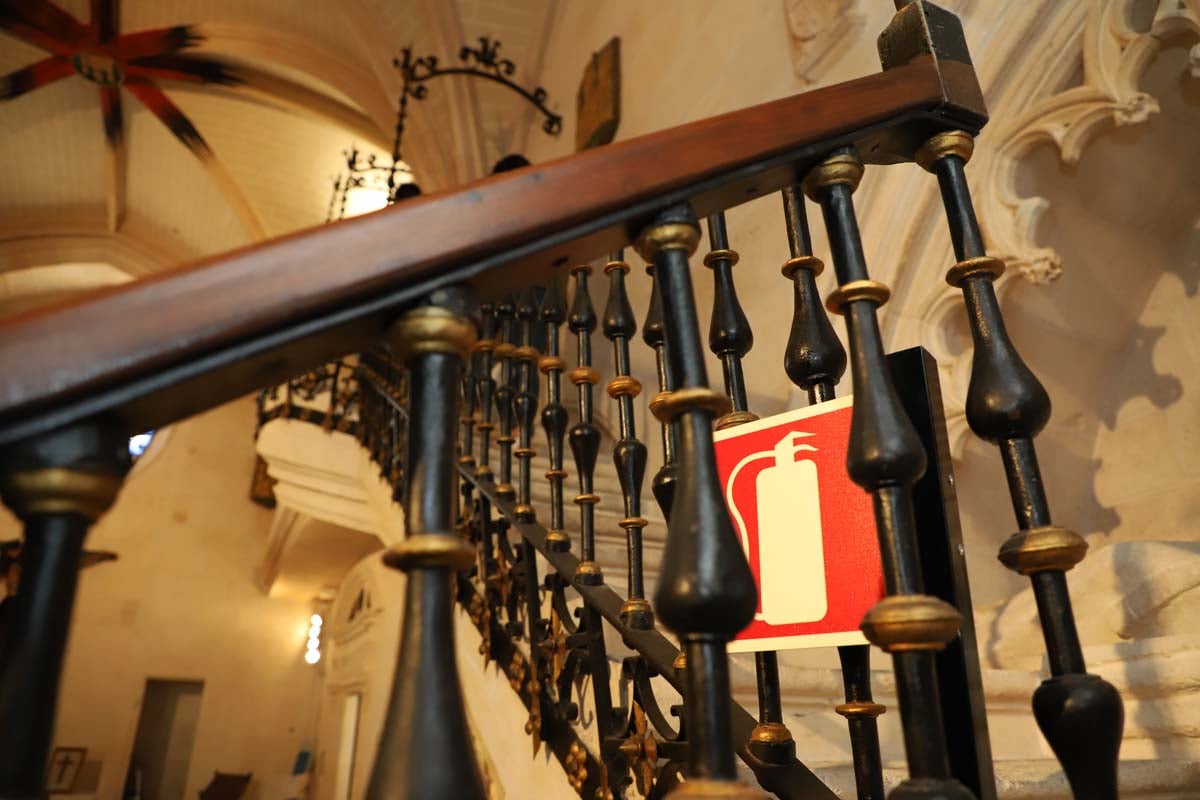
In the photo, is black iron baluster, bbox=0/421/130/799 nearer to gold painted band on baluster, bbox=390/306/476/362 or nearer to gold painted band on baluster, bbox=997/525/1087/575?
gold painted band on baluster, bbox=390/306/476/362

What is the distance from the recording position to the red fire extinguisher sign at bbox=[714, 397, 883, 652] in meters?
0.94

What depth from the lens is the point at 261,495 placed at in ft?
36.6

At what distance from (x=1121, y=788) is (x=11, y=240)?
12.2 meters

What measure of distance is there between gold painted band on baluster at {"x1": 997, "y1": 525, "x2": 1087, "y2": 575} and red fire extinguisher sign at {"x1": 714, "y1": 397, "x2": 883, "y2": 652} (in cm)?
14

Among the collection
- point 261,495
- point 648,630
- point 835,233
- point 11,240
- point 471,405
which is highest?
point 11,240

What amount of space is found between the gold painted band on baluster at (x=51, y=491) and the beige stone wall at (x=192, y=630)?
1053 centimetres

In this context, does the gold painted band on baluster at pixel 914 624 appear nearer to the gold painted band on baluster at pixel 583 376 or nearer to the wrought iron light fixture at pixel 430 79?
the gold painted band on baluster at pixel 583 376

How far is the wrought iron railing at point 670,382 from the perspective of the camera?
50 centimetres

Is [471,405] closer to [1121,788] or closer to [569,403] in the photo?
[1121,788]

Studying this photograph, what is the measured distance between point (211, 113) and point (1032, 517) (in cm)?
1017

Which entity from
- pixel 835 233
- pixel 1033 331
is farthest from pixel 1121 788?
pixel 1033 331

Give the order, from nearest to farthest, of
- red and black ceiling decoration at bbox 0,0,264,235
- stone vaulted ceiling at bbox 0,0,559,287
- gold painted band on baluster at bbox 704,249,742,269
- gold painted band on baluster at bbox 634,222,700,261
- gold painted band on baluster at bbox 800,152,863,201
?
gold painted band on baluster at bbox 634,222,700,261 < gold painted band on baluster at bbox 800,152,863,201 < gold painted band on baluster at bbox 704,249,742,269 < stone vaulted ceiling at bbox 0,0,559,287 < red and black ceiling decoration at bbox 0,0,264,235

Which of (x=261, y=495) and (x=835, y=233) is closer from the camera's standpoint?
(x=835, y=233)

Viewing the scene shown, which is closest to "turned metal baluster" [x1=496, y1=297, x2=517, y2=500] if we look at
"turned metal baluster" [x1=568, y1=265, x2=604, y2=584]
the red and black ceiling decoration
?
"turned metal baluster" [x1=568, y1=265, x2=604, y2=584]
